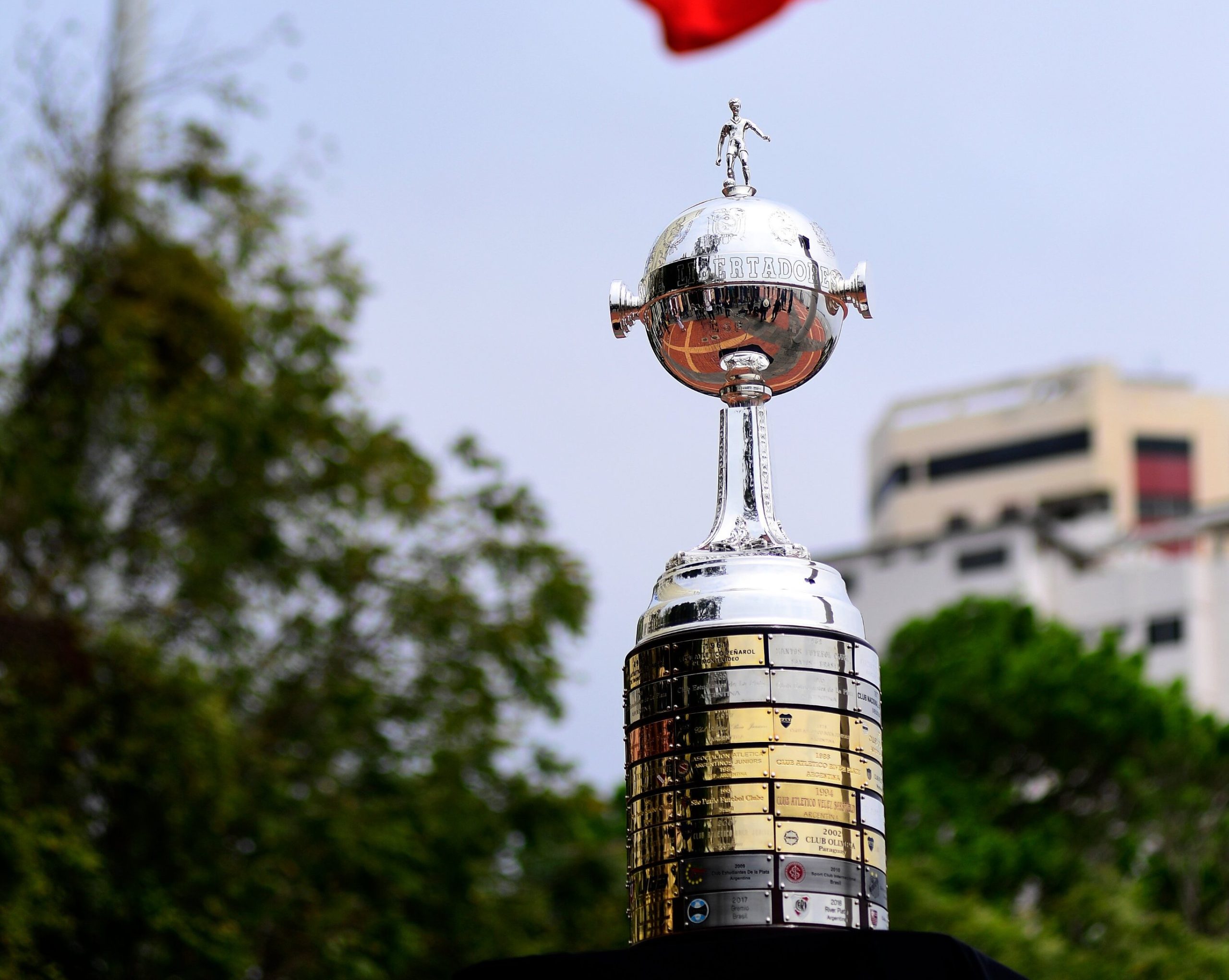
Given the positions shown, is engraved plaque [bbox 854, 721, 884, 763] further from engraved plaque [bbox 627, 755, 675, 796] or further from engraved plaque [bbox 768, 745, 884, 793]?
engraved plaque [bbox 627, 755, 675, 796]

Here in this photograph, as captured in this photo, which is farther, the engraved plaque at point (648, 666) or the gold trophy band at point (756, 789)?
the engraved plaque at point (648, 666)

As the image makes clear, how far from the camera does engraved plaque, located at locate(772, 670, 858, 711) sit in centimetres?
380

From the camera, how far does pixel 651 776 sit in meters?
3.87

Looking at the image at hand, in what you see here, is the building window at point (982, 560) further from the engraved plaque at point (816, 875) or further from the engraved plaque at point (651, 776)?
the engraved plaque at point (816, 875)

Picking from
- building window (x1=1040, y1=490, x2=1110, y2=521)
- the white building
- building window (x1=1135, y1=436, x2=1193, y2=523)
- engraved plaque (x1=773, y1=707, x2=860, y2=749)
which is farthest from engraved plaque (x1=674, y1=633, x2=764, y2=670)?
building window (x1=1135, y1=436, x2=1193, y2=523)

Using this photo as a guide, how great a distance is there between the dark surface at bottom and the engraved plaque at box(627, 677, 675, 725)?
1.51 feet

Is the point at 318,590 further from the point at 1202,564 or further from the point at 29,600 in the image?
the point at 1202,564

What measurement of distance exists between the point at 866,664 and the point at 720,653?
1.04 feet

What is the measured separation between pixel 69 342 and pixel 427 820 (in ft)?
15.4

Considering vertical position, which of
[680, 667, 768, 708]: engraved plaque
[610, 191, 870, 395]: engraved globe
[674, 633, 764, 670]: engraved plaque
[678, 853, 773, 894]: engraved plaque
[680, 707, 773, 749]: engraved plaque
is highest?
[610, 191, 870, 395]: engraved globe

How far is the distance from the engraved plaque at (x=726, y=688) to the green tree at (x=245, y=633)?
956 centimetres

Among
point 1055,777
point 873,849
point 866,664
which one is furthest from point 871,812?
point 1055,777

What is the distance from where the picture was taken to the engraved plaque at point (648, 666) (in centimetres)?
392

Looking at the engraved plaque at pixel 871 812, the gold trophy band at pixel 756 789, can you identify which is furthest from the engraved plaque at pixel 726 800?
the engraved plaque at pixel 871 812
